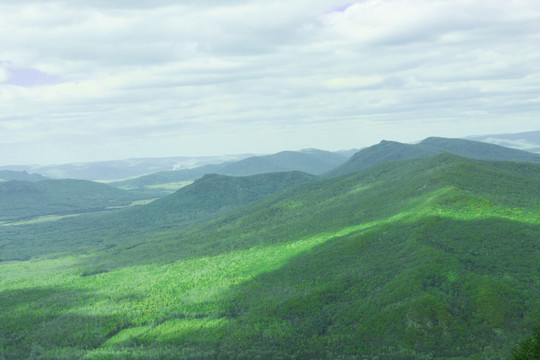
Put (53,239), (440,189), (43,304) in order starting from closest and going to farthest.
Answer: (43,304) → (440,189) → (53,239)

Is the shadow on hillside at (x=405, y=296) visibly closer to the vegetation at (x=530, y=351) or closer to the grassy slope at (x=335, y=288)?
the grassy slope at (x=335, y=288)

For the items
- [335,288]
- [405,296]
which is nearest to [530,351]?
[405,296]

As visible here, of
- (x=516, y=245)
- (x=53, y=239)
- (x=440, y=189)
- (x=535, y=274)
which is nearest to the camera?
(x=535, y=274)

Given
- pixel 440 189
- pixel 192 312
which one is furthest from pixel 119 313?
pixel 440 189

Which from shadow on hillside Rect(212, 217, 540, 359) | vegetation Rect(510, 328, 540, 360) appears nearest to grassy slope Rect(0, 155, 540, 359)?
shadow on hillside Rect(212, 217, 540, 359)

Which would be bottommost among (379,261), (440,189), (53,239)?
(53,239)

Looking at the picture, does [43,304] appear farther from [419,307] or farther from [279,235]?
[419,307]

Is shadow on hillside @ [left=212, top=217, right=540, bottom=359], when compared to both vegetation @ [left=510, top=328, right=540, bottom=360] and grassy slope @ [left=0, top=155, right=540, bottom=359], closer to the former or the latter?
grassy slope @ [left=0, top=155, right=540, bottom=359]

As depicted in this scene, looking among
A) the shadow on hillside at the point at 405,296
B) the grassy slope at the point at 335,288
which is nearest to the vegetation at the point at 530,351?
the grassy slope at the point at 335,288

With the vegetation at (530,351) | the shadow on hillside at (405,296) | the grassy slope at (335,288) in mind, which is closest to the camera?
the vegetation at (530,351)

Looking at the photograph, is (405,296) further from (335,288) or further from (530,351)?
(530,351)
